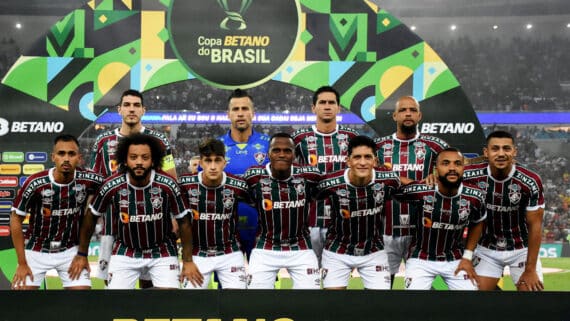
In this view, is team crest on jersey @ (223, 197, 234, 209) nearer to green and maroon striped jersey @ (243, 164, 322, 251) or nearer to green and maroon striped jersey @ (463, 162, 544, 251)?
green and maroon striped jersey @ (243, 164, 322, 251)

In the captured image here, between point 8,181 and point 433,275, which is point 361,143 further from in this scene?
point 8,181

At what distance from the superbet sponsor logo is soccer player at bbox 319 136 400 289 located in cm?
349

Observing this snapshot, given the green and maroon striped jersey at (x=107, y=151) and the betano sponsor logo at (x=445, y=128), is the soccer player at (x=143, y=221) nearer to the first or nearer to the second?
the green and maroon striped jersey at (x=107, y=151)

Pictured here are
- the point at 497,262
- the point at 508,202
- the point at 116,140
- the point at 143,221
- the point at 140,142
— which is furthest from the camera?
the point at 116,140

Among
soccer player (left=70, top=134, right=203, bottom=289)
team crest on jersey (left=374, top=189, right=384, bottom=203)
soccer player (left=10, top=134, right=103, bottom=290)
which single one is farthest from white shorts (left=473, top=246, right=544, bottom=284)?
soccer player (left=10, top=134, right=103, bottom=290)

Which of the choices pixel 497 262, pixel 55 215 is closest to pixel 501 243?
pixel 497 262

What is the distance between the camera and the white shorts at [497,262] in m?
5.02

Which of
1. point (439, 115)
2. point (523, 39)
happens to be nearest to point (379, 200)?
point (439, 115)

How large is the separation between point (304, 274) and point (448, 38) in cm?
380

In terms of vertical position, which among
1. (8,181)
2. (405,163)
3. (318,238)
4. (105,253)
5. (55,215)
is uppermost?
(405,163)

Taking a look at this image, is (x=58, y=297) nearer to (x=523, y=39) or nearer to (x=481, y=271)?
(x=481, y=271)

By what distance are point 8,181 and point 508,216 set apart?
4.86 metres

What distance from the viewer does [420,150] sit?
522 cm

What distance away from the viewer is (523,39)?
7.68 metres
